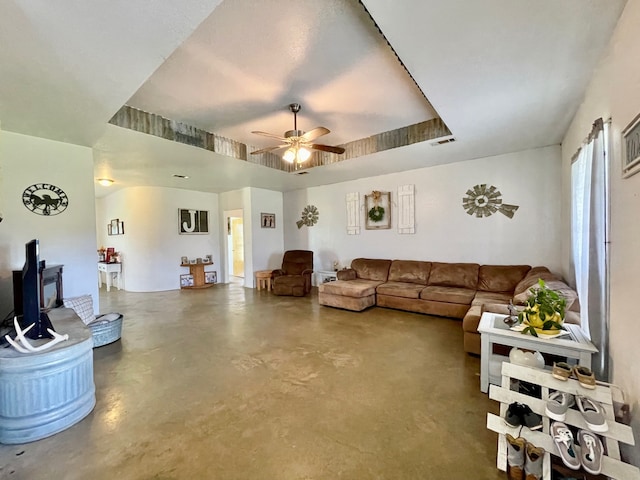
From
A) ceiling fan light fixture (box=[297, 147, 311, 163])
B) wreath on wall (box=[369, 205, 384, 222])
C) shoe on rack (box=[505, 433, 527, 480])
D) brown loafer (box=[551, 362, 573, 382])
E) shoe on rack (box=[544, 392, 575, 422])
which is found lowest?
shoe on rack (box=[505, 433, 527, 480])

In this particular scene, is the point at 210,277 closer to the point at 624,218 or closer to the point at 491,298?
the point at 491,298

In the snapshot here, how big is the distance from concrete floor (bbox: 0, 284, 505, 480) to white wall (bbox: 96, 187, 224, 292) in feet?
11.1

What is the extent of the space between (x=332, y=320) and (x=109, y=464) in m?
3.05

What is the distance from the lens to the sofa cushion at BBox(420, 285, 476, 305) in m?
4.18

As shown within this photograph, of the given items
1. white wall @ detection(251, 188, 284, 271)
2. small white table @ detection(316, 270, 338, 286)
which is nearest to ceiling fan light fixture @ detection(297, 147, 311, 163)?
small white table @ detection(316, 270, 338, 286)

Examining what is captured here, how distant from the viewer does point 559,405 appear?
140cm

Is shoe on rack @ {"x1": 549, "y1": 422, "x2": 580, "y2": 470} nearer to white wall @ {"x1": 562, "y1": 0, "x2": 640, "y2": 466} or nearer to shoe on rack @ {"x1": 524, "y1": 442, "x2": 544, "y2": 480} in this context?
shoe on rack @ {"x1": 524, "y1": 442, "x2": 544, "y2": 480}

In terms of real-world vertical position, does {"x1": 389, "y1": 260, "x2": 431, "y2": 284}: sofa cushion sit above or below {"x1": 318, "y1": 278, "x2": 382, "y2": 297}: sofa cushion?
above

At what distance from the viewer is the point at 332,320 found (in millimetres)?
4281

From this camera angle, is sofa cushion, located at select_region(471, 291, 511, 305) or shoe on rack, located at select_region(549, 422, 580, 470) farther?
sofa cushion, located at select_region(471, 291, 511, 305)

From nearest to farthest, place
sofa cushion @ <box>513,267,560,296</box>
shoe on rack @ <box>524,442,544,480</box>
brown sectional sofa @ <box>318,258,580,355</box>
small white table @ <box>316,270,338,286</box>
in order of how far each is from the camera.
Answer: shoe on rack @ <box>524,442,544,480</box>, sofa cushion @ <box>513,267,560,296</box>, brown sectional sofa @ <box>318,258,580,355</box>, small white table @ <box>316,270,338,286</box>

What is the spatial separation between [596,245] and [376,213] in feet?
13.5

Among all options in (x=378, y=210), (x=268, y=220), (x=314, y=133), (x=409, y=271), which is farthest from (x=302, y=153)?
(x=268, y=220)

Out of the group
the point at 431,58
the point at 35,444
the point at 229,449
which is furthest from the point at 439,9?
the point at 35,444
